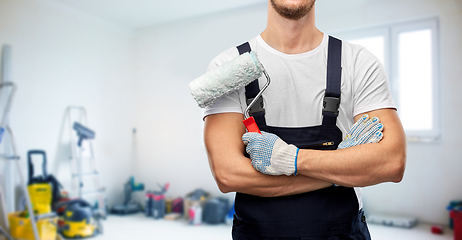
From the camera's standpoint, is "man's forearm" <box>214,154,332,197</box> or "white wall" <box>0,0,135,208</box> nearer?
"man's forearm" <box>214,154,332,197</box>

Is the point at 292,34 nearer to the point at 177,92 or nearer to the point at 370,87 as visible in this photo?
the point at 370,87

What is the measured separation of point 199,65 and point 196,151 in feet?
3.79

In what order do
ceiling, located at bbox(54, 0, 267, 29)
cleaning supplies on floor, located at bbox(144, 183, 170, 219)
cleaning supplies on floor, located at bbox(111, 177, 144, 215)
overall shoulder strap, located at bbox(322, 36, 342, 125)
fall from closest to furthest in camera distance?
overall shoulder strap, located at bbox(322, 36, 342, 125) → ceiling, located at bbox(54, 0, 267, 29) → cleaning supplies on floor, located at bbox(144, 183, 170, 219) → cleaning supplies on floor, located at bbox(111, 177, 144, 215)

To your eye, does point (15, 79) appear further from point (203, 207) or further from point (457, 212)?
point (457, 212)

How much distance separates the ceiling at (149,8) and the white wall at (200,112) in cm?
16

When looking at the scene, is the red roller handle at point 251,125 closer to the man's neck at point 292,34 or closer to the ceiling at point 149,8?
the man's neck at point 292,34

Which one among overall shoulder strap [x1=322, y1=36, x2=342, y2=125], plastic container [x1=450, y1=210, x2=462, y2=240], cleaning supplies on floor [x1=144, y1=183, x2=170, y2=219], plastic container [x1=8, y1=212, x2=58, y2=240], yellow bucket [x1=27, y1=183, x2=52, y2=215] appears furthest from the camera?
cleaning supplies on floor [x1=144, y1=183, x2=170, y2=219]

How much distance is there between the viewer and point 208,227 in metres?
3.44

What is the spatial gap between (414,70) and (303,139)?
295 cm

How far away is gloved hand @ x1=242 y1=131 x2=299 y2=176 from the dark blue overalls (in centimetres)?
9

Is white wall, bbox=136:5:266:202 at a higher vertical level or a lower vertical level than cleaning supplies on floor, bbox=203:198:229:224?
higher

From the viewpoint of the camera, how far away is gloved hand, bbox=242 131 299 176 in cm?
79

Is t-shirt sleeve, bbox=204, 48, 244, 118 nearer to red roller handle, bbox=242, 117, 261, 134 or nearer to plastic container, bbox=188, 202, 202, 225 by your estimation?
red roller handle, bbox=242, 117, 261, 134

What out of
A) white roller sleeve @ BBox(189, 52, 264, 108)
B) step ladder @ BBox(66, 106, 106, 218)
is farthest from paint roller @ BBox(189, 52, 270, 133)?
step ladder @ BBox(66, 106, 106, 218)
